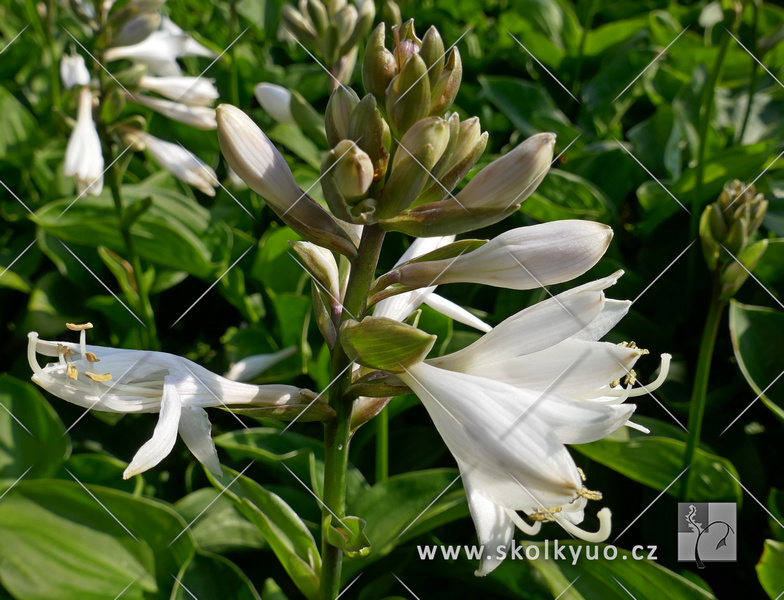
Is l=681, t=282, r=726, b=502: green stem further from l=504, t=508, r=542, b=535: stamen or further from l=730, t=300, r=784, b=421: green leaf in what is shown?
l=504, t=508, r=542, b=535: stamen

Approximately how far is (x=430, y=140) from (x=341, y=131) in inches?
5.7

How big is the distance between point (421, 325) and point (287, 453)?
41cm

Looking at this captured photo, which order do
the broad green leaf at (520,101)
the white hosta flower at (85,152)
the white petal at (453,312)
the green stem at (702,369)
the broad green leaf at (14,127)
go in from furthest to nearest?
the broad green leaf at (14,127) < the broad green leaf at (520,101) < the white hosta flower at (85,152) < the green stem at (702,369) < the white petal at (453,312)

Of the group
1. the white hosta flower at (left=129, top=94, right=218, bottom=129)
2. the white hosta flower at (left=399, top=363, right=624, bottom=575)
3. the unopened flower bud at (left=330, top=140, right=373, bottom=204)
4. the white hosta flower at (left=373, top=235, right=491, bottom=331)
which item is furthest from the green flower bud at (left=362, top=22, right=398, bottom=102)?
the white hosta flower at (left=129, top=94, right=218, bottom=129)

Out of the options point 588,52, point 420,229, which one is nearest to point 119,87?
point 420,229

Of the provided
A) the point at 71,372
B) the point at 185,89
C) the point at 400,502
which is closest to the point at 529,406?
the point at 71,372

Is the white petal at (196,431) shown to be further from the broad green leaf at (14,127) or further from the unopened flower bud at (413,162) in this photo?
the broad green leaf at (14,127)

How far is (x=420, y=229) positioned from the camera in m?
0.89

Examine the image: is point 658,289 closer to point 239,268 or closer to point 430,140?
point 239,268

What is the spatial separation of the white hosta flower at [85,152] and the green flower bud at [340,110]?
1133 millimetres

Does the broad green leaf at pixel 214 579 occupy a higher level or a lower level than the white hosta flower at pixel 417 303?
lower

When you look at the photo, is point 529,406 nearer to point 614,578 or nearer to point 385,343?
point 385,343

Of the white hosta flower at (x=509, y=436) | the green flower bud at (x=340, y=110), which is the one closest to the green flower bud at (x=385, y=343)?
the white hosta flower at (x=509, y=436)

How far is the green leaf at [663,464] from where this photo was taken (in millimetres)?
1413
